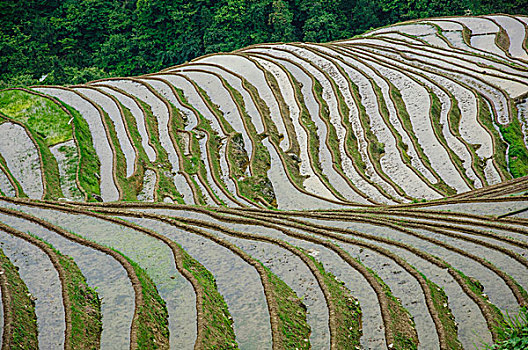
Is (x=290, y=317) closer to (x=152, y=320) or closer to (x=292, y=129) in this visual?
(x=152, y=320)

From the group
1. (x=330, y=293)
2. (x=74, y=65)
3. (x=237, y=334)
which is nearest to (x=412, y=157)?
(x=330, y=293)

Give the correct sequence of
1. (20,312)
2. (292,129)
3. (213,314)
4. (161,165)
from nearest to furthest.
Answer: (20,312)
(213,314)
(161,165)
(292,129)

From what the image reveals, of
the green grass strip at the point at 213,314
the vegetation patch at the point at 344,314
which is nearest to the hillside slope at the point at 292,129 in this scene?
the green grass strip at the point at 213,314

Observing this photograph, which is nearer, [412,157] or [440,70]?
[412,157]

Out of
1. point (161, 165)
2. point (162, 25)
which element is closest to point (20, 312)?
point (161, 165)

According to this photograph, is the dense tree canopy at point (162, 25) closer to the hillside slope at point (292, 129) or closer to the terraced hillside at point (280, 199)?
the terraced hillside at point (280, 199)

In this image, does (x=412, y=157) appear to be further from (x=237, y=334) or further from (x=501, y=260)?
(x=237, y=334)

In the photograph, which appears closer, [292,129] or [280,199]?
[280,199]
